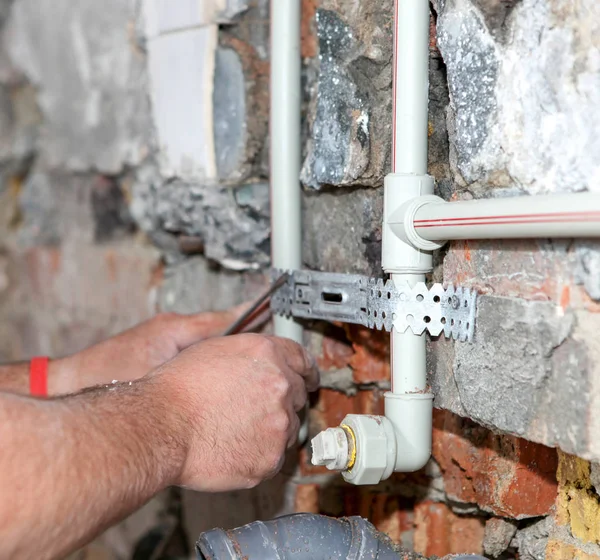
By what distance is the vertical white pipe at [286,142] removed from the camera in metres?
1.14

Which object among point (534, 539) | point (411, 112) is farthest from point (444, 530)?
point (411, 112)

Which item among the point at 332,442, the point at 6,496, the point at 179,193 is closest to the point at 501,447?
the point at 332,442

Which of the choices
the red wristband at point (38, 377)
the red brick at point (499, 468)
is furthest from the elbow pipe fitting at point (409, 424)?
the red wristband at point (38, 377)

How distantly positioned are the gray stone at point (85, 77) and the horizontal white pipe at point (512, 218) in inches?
33.9

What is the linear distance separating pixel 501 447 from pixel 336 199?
1.37 ft

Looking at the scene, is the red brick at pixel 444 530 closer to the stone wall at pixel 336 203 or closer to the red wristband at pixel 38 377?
the stone wall at pixel 336 203

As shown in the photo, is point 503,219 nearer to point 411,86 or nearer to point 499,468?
point 411,86

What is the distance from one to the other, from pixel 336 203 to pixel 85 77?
89cm

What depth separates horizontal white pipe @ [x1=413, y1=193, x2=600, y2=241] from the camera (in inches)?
27.9

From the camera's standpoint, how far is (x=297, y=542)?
A: 0.93m

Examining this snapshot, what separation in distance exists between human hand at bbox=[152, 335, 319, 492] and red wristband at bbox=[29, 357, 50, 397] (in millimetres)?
448

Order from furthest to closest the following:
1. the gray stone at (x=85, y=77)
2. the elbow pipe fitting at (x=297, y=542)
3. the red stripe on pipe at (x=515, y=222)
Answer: the gray stone at (x=85, y=77)
the elbow pipe fitting at (x=297, y=542)
the red stripe on pipe at (x=515, y=222)

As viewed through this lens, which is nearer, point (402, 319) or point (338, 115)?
point (402, 319)

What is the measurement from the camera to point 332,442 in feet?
3.09
